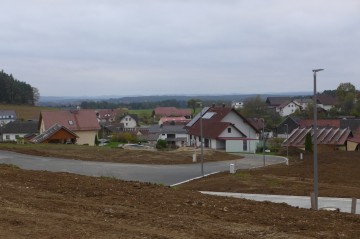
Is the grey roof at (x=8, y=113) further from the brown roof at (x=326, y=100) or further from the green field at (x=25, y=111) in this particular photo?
the brown roof at (x=326, y=100)

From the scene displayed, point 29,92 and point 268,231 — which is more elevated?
point 29,92

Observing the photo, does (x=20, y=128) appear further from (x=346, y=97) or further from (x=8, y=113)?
(x=346, y=97)

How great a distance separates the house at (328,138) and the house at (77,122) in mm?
23232

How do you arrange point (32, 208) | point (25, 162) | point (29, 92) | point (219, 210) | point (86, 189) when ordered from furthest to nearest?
point (29, 92), point (25, 162), point (86, 189), point (219, 210), point (32, 208)

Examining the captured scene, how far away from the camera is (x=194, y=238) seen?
729 cm

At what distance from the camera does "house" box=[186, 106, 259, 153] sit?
58.3m

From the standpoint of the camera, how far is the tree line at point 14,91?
118 meters

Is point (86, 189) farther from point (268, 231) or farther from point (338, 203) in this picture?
point (338, 203)

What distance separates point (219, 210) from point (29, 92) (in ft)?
403

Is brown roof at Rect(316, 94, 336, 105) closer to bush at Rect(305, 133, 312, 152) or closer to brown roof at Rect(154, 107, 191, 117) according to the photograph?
brown roof at Rect(154, 107, 191, 117)

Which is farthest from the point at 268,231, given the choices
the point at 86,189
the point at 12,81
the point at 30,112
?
the point at 12,81

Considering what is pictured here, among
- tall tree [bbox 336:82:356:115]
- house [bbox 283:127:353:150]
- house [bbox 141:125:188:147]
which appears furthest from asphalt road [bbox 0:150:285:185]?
tall tree [bbox 336:82:356:115]

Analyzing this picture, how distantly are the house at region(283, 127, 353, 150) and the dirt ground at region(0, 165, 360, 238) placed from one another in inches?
1814

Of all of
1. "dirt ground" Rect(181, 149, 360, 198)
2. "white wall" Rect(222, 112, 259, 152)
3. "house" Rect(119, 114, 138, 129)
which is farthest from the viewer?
"house" Rect(119, 114, 138, 129)
